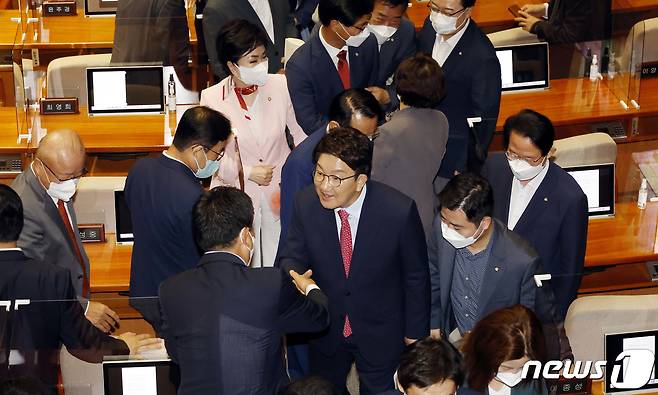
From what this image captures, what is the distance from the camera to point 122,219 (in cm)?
786

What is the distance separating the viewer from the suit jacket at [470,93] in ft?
26.3

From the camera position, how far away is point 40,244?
22.5 feet

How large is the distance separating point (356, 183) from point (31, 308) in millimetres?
1499

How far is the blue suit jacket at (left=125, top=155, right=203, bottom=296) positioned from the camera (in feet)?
21.9

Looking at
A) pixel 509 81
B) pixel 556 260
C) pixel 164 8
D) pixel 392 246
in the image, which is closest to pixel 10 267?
pixel 392 246

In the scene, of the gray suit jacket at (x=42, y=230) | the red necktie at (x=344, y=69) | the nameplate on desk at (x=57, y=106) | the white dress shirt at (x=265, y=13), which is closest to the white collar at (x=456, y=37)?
the red necktie at (x=344, y=69)

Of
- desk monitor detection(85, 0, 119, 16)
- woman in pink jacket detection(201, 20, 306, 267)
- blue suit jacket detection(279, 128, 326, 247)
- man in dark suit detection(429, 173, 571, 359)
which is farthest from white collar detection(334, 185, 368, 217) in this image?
desk monitor detection(85, 0, 119, 16)

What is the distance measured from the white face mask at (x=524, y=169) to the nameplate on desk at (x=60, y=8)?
14.8 feet

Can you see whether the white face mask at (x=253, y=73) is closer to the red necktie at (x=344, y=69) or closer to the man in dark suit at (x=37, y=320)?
the red necktie at (x=344, y=69)

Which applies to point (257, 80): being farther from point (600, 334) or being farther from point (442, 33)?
point (600, 334)

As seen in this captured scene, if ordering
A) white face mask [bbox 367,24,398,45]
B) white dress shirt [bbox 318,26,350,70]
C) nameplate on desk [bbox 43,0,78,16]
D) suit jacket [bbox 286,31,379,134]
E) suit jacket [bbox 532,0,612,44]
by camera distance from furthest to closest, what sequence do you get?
nameplate on desk [bbox 43,0,78,16] < suit jacket [bbox 532,0,612,44] < white face mask [bbox 367,24,398,45] < white dress shirt [bbox 318,26,350,70] < suit jacket [bbox 286,31,379,134]

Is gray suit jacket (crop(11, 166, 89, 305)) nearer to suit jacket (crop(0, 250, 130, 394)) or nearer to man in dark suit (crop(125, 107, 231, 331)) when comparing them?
man in dark suit (crop(125, 107, 231, 331))

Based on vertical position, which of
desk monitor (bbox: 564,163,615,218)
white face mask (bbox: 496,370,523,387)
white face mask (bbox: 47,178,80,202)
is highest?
white face mask (bbox: 47,178,80,202)

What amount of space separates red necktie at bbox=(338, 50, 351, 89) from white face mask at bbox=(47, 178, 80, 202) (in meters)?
1.78
